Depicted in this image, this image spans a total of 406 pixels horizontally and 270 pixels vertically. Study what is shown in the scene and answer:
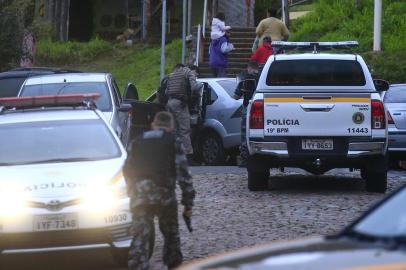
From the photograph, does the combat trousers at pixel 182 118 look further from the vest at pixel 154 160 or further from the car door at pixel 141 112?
the vest at pixel 154 160

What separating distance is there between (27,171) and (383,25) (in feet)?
70.0

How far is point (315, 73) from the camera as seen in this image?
1492 cm

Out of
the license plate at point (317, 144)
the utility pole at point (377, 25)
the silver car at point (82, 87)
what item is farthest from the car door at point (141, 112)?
the utility pole at point (377, 25)

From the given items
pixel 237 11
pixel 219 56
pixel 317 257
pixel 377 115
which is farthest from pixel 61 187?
pixel 237 11

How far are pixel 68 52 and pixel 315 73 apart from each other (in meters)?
23.6

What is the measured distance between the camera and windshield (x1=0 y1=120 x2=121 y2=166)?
414 inches

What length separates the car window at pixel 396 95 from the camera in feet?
61.1

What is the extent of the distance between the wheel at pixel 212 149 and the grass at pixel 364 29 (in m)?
7.35

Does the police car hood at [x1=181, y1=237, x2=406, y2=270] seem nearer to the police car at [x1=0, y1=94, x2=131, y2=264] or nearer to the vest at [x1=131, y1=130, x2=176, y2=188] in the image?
the vest at [x1=131, y1=130, x2=176, y2=188]

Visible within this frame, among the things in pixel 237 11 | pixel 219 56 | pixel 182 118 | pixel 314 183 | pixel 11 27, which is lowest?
pixel 314 183

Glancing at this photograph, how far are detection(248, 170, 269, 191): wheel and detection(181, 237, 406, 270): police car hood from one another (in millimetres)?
8954

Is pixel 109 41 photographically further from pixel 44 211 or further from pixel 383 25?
pixel 44 211

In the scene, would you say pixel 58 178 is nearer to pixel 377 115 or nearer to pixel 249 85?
pixel 377 115

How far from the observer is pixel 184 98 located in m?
18.6
